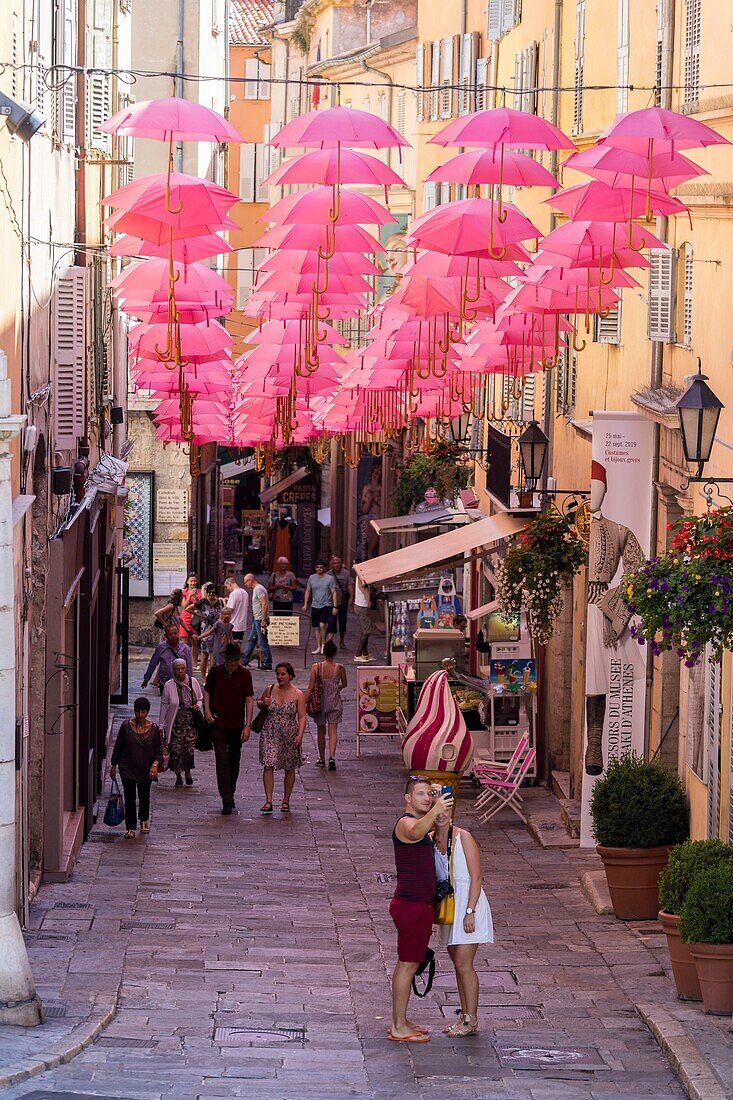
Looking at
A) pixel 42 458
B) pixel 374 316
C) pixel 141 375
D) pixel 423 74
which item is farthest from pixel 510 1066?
pixel 423 74

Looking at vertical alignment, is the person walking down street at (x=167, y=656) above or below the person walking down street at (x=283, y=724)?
above

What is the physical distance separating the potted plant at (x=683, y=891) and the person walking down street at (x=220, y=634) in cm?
→ 1732

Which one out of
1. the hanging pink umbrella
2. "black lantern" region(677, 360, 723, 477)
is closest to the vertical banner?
the hanging pink umbrella

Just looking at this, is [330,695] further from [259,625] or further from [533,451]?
[259,625]

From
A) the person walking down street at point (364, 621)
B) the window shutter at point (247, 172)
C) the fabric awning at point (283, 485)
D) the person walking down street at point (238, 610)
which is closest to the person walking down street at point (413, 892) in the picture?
the person walking down street at point (238, 610)

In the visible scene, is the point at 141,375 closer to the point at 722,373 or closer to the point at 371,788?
the point at 371,788

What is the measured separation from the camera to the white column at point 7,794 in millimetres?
10055

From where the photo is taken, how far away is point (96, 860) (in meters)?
16.8

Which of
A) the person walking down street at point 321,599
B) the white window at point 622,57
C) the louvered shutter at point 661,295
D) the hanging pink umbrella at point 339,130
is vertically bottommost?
the person walking down street at point 321,599

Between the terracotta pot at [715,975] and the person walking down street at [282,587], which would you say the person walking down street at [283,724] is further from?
the person walking down street at [282,587]

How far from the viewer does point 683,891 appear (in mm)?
11344

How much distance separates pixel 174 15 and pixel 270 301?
75.3 feet

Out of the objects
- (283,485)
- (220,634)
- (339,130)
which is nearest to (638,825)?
(339,130)

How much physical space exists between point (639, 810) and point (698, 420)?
11.1 feet
